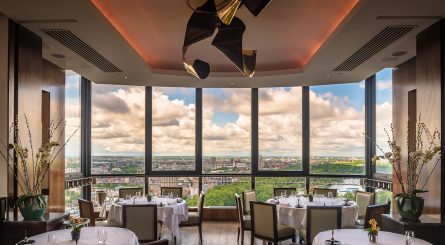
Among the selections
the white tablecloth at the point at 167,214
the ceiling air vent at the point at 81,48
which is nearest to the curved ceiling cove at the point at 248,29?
the ceiling air vent at the point at 81,48

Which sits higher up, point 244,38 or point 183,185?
point 244,38

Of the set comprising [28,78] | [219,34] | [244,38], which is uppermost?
[244,38]

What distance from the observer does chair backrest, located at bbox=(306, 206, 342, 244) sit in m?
4.88

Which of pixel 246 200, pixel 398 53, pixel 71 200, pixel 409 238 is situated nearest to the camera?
pixel 409 238

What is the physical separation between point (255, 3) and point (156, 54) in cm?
367

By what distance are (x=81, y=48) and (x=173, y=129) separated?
3.90m

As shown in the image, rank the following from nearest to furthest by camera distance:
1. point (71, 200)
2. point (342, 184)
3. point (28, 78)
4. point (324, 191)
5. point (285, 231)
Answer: point (28, 78), point (285, 231), point (324, 191), point (71, 200), point (342, 184)

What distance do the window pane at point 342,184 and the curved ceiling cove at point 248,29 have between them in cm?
284

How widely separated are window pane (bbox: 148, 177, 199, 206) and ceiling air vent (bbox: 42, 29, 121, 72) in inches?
121

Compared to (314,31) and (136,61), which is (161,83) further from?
(314,31)

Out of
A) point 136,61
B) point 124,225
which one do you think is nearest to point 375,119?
point 136,61

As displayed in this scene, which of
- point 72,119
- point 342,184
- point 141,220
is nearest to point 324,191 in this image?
point 342,184

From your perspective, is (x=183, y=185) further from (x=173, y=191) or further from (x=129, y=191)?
(x=129, y=191)

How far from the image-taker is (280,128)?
9031 millimetres
